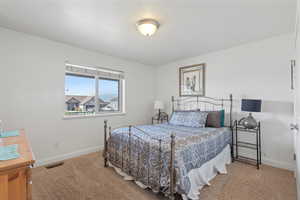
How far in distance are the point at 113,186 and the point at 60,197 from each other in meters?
0.66

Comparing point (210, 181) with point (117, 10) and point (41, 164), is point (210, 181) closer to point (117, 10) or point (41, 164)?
point (117, 10)

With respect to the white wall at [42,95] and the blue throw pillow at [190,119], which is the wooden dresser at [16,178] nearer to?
the white wall at [42,95]

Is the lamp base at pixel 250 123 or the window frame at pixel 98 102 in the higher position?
the window frame at pixel 98 102

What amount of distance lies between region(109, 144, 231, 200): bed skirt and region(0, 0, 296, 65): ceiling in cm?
214

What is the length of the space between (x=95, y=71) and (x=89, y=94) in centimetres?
59

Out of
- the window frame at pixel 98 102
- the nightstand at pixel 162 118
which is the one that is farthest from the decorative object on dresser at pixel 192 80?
the window frame at pixel 98 102

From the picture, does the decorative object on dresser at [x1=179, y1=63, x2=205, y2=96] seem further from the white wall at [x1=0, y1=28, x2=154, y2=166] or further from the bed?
the white wall at [x1=0, y1=28, x2=154, y2=166]

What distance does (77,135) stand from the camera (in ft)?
10.4

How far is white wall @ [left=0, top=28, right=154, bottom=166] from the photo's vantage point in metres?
2.42

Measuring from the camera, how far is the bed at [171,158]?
5.40 ft

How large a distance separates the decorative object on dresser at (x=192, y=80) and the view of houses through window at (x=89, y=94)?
1.85m

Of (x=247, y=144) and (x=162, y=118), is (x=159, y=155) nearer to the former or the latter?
(x=247, y=144)

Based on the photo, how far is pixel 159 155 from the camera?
1.78 meters

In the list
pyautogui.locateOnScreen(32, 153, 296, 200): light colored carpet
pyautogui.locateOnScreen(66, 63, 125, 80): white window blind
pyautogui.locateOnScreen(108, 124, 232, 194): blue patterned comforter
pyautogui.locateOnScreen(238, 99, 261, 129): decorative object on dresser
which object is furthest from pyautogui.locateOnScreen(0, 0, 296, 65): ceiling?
pyautogui.locateOnScreen(32, 153, 296, 200): light colored carpet
